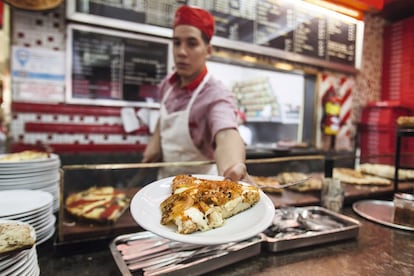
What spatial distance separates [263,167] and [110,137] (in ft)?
5.31

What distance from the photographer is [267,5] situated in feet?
10.3

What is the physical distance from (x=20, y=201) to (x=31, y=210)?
0.13 meters

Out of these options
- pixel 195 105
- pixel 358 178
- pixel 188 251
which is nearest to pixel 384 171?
pixel 358 178

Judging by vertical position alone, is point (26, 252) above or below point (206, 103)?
below

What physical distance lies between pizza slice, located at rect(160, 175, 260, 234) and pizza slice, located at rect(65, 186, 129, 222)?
0.45 metres

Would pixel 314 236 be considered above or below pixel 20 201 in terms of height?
below

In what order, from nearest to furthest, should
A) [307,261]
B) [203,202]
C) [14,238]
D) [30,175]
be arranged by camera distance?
[14,238], [203,202], [307,261], [30,175]

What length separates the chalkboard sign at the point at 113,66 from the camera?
7.77 ft

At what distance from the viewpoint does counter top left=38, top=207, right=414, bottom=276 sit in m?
0.96

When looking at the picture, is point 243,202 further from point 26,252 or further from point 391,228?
point 391,228

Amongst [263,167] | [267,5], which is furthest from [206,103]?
[267,5]

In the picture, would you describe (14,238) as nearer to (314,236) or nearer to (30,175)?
(30,175)

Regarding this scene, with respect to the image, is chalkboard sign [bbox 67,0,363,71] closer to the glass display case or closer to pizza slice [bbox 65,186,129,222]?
the glass display case

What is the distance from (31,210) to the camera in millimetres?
917
